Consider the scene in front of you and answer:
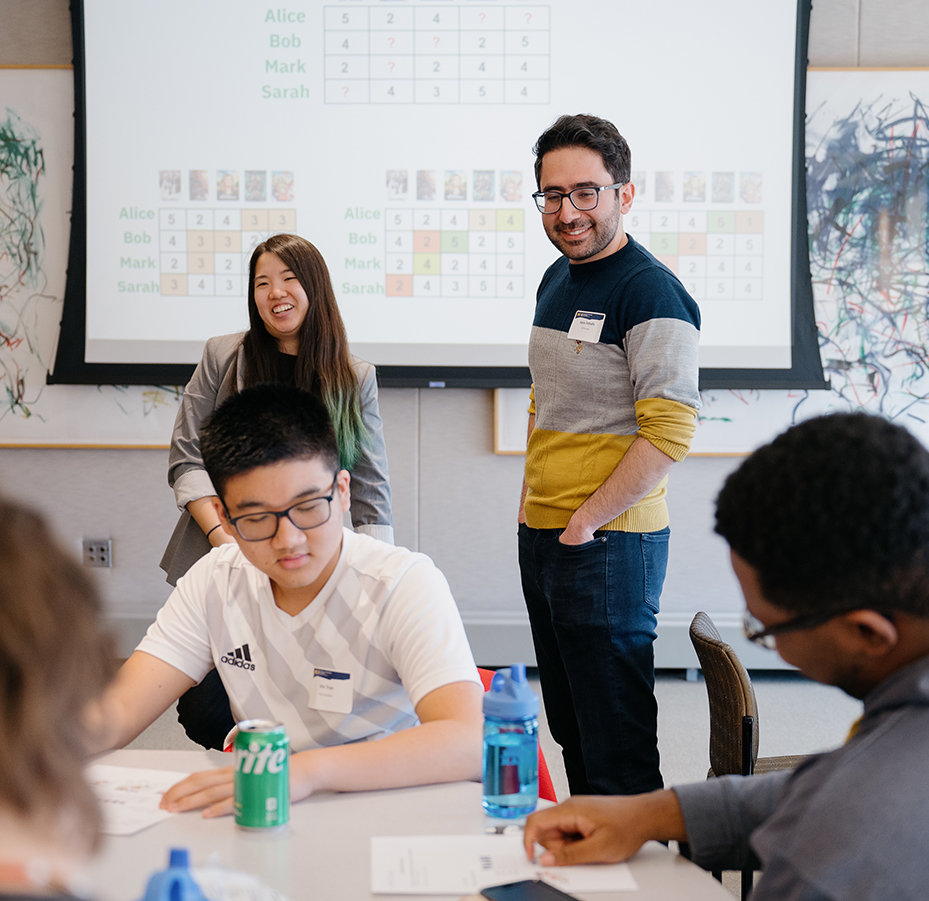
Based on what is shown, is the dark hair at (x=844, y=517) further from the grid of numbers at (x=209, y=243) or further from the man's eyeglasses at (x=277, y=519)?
the grid of numbers at (x=209, y=243)

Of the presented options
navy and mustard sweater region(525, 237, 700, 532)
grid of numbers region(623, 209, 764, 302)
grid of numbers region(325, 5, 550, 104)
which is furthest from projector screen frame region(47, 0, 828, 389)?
navy and mustard sweater region(525, 237, 700, 532)

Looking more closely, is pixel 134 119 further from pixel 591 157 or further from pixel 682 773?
pixel 682 773

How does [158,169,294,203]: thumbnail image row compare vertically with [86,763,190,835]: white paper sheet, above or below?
above

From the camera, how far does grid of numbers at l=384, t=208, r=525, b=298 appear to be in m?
3.78

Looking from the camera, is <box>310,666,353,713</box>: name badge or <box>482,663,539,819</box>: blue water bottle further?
<box>310,666,353,713</box>: name badge

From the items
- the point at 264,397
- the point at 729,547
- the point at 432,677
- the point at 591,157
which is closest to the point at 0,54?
the point at 591,157

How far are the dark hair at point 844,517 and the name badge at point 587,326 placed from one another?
130 cm

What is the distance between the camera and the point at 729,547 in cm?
95

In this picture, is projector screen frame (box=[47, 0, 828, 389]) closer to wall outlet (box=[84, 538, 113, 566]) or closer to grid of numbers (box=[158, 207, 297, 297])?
grid of numbers (box=[158, 207, 297, 297])

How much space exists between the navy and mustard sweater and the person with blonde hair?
1.65 metres

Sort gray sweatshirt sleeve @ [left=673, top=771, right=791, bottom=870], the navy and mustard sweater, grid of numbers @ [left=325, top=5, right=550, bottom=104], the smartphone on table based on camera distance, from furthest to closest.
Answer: grid of numbers @ [left=325, top=5, right=550, bottom=104], the navy and mustard sweater, gray sweatshirt sleeve @ [left=673, top=771, right=791, bottom=870], the smartphone on table

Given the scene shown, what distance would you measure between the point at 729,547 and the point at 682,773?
226cm

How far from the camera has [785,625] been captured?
2.95ft

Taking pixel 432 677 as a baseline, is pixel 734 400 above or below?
above
